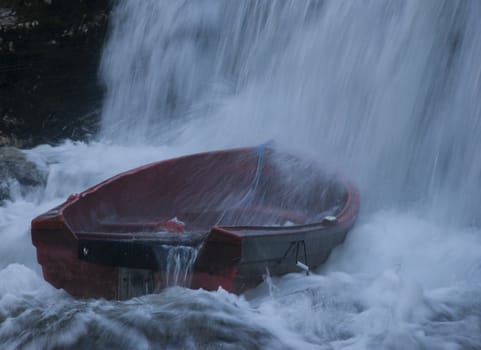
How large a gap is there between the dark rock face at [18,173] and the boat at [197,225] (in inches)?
95.7

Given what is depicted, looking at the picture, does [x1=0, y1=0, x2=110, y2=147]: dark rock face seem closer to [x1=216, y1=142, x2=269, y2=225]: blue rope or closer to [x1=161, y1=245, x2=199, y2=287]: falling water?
→ [x1=216, y1=142, x2=269, y2=225]: blue rope

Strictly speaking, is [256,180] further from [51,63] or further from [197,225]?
[51,63]

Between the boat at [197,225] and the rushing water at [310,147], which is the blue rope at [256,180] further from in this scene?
the rushing water at [310,147]

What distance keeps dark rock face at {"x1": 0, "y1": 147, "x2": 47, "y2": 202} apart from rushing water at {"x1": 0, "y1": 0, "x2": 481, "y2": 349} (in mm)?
155

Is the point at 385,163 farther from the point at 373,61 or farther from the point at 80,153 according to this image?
the point at 80,153

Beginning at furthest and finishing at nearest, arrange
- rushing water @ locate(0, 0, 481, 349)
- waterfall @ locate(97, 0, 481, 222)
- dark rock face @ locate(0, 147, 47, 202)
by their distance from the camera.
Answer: dark rock face @ locate(0, 147, 47, 202), waterfall @ locate(97, 0, 481, 222), rushing water @ locate(0, 0, 481, 349)

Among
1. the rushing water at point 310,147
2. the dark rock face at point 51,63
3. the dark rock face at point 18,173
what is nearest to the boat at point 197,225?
the rushing water at point 310,147

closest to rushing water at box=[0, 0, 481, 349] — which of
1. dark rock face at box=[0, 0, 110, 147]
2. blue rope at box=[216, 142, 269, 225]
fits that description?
dark rock face at box=[0, 0, 110, 147]

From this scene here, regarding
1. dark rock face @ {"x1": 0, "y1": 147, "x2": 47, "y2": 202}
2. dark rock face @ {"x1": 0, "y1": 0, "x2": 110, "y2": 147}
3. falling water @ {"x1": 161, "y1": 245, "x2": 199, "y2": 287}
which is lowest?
dark rock face @ {"x1": 0, "y1": 147, "x2": 47, "y2": 202}

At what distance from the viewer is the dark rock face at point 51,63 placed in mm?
10195

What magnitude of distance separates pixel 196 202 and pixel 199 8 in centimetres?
502

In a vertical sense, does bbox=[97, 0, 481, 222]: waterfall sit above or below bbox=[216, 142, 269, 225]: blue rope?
above

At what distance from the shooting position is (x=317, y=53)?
28.1 feet

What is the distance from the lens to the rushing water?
4223 mm
